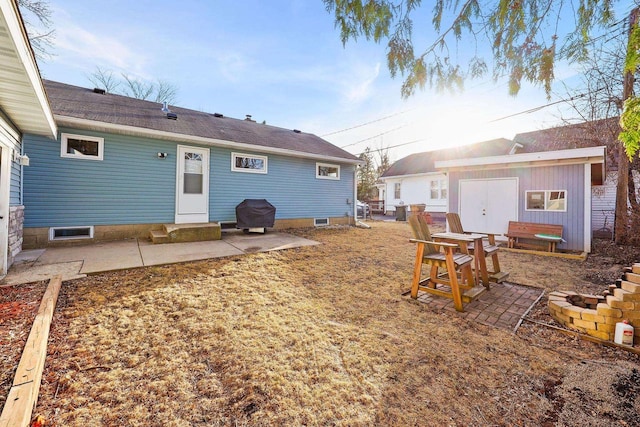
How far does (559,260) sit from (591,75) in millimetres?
6928

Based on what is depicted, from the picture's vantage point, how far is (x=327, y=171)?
10.1 m

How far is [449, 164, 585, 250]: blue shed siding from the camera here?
6449 mm

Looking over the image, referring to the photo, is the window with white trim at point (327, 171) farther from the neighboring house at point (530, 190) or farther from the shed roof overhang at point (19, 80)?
the shed roof overhang at point (19, 80)

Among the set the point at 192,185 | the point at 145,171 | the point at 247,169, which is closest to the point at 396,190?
the point at 247,169

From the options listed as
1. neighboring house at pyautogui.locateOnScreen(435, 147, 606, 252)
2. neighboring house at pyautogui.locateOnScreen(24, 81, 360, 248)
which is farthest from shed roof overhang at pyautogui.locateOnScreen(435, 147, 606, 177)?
neighboring house at pyautogui.locateOnScreen(24, 81, 360, 248)

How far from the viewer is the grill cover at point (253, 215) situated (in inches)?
292

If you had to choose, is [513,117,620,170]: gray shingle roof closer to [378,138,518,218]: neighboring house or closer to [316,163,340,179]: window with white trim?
[378,138,518,218]: neighboring house

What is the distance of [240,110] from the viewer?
12883 millimetres

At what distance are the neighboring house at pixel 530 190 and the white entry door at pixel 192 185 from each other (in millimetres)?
7723

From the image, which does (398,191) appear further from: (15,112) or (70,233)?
(15,112)

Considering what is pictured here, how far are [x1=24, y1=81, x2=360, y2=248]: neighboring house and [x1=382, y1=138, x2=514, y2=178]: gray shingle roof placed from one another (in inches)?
405

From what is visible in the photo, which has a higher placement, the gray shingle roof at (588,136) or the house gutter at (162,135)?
the gray shingle roof at (588,136)

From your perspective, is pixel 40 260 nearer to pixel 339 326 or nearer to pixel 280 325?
pixel 280 325

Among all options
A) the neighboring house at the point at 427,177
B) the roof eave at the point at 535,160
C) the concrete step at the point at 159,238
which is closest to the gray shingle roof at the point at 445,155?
the neighboring house at the point at 427,177
